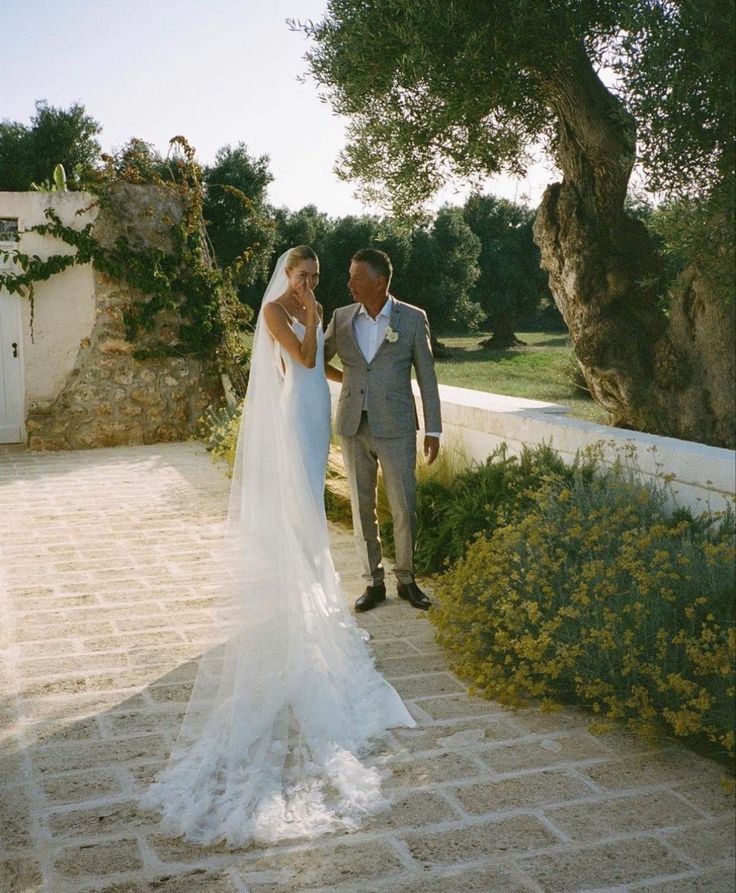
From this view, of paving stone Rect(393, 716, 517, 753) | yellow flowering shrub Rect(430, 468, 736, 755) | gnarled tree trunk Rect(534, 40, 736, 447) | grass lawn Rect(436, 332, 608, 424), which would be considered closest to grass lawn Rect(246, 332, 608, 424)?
grass lawn Rect(436, 332, 608, 424)

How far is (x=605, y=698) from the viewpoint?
4.18 metres

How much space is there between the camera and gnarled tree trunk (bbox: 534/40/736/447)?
6781 millimetres

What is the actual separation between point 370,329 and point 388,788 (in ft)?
9.86

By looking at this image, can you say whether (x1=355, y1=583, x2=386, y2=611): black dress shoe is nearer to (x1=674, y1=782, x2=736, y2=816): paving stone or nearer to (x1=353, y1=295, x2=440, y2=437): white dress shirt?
(x1=353, y1=295, x2=440, y2=437): white dress shirt

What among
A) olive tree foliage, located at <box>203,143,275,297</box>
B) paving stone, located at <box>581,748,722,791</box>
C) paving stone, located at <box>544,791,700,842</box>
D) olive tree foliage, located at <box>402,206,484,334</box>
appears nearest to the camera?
paving stone, located at <box>544,791,700,842</box>

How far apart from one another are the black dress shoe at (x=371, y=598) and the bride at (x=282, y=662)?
91 centimetres

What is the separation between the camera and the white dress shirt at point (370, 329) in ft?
19.4

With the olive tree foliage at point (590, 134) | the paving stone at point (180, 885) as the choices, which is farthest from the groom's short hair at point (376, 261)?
the paving stone at point (180, 885)

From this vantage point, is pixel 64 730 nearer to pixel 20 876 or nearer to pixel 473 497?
pixel 20 876

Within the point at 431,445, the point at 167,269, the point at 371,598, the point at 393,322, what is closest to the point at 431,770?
the point at 371,598

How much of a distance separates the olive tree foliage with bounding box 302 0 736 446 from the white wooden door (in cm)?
600

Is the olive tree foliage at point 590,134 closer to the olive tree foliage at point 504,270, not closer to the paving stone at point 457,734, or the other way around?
the paving stone at point 457,734

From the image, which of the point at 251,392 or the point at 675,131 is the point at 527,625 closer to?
the point at 251,392

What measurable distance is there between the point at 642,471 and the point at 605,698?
1991 mm
